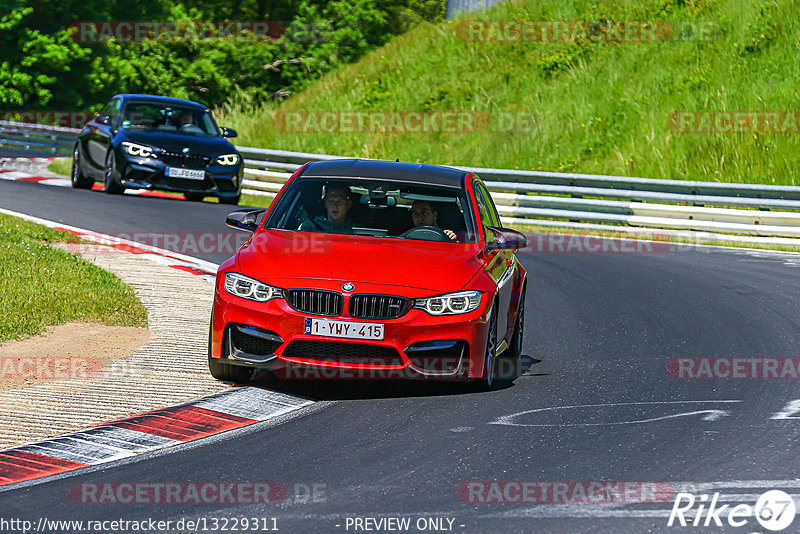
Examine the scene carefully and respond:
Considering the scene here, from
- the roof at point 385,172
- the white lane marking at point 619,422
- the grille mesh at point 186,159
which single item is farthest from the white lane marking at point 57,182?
the white lane marking at point 619,422

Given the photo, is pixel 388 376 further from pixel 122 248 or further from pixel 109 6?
pixel 109 6

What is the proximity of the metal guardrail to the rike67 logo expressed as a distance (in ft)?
49.8

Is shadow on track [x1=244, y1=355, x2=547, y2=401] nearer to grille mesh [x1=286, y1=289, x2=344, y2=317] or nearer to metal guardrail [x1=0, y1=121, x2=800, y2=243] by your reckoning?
grille mesh [x1=286, y1=289, x2=344, y2=317]

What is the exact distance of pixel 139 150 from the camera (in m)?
20.5

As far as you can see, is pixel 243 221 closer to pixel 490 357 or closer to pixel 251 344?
pixel 251 344

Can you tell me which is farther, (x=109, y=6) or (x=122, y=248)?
(x=109, y=6)

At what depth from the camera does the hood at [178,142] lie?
67.7ft

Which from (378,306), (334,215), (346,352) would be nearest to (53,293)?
(334,215)

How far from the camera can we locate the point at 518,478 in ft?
19.9

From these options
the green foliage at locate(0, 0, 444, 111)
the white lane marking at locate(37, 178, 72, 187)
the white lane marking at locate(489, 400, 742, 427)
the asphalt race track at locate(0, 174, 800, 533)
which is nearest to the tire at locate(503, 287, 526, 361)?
the asphalt race track at locate(0, 174, 800, 533)

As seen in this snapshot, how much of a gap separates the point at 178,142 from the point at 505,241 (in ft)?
42.0

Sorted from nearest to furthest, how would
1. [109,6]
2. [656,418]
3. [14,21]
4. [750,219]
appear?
[656,418], [750,219], [14,21], [109,6]

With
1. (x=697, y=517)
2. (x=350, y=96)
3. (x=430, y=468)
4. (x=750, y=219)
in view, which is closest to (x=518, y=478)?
(x=430, y=468)

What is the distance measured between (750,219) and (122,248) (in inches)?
429
